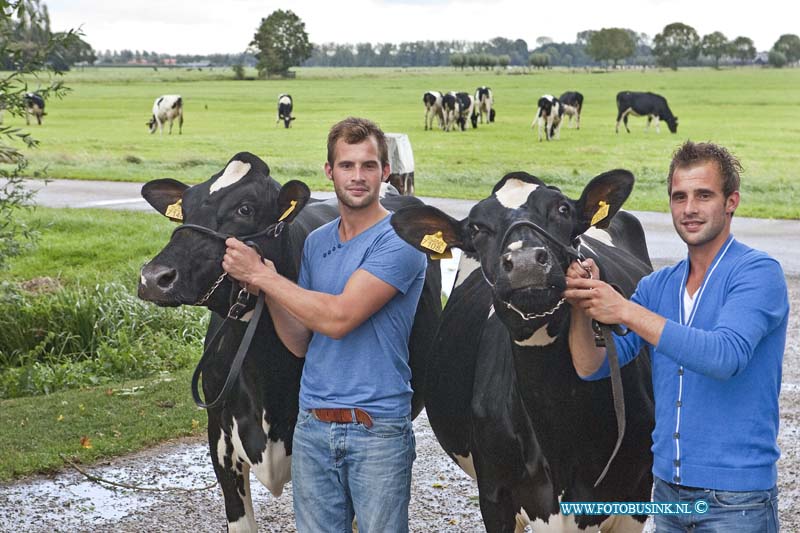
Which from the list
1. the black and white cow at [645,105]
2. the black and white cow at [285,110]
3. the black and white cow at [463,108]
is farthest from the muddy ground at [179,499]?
the black and white cow at [285,110]

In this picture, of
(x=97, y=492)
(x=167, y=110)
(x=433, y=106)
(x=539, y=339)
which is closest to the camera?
(x=539, y=339)

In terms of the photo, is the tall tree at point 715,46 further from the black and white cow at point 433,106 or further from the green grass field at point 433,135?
the black and white cow at point 433,106

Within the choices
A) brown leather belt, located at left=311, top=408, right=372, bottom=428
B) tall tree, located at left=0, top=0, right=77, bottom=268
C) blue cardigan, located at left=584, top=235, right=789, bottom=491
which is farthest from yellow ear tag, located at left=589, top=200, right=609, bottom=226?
tall tree, located at left=0, top=0, right=77, bottom=268

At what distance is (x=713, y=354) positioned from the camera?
3.16 meters

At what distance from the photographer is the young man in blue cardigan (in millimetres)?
3217

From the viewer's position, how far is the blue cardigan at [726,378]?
10.4ft

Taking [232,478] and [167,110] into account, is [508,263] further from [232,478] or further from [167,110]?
[167,110]

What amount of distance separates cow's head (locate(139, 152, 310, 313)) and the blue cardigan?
5.88ft

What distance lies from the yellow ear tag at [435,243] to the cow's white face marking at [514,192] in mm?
283

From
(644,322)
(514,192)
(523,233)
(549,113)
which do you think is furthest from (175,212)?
(549,113)

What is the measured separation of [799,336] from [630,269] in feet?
18.2

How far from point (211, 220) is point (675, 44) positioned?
129 m

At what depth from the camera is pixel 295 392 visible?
16.2 feet

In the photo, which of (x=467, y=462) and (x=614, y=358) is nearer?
(x=614, y=358)
